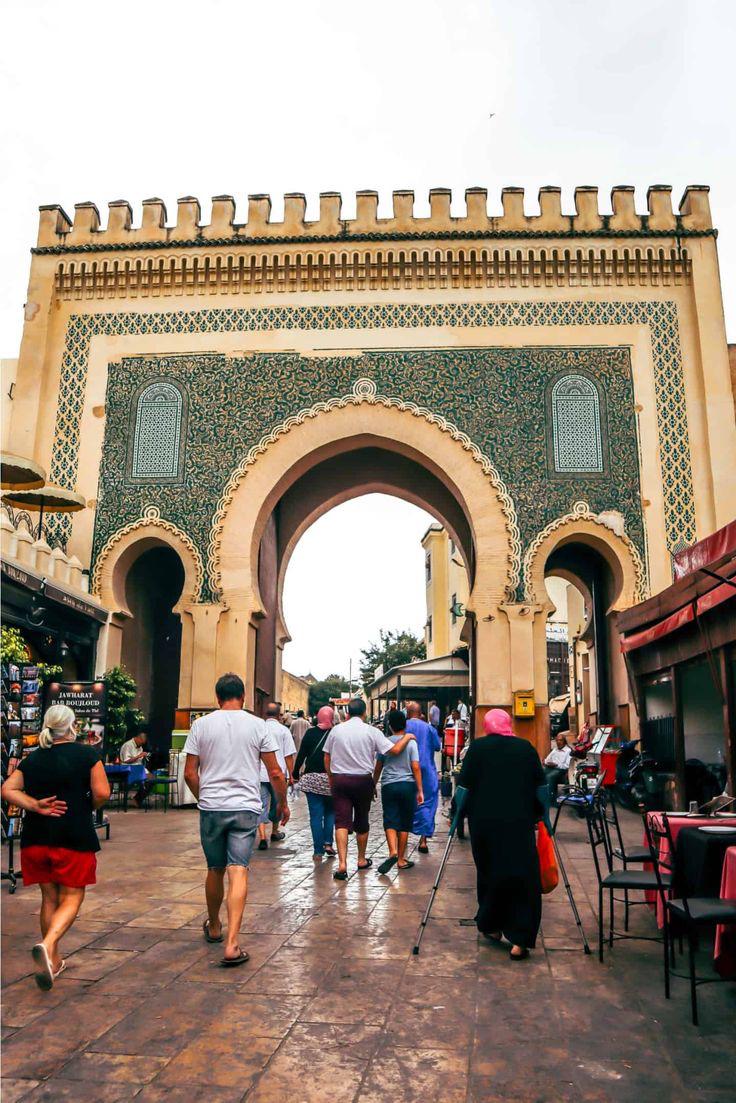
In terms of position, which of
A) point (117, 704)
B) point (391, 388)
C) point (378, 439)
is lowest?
point (117, 704)

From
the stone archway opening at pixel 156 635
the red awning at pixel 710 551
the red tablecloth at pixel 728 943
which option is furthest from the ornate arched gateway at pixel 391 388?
the red tablecloth at pixel 728 943

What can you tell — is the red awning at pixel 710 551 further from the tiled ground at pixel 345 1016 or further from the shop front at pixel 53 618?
the shop front at pixel 53 618

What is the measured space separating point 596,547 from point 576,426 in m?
2.04

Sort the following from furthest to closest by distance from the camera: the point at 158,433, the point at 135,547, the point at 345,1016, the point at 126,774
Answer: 1. the point at 158,433
2. the point at 135,547
3. the point at 126,774
4. the point at 345,1016

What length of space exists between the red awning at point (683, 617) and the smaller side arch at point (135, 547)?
6.98m

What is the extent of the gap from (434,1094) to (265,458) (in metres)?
12.5

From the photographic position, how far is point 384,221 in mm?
15609

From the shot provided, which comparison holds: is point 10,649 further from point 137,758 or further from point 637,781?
point 637,781

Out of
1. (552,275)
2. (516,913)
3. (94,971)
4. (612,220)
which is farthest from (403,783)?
(612,220)

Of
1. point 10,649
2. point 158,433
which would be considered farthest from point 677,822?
point 158,433

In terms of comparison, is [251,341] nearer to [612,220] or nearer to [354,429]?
[354,429]

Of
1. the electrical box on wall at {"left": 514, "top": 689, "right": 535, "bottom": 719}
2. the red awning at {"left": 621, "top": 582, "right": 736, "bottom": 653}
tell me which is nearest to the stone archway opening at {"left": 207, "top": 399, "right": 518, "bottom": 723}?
the electrical box on wall at {"left": 514, "top": 689, "right": 535, "bottom": 719}

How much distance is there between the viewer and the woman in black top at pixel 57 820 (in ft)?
14.3

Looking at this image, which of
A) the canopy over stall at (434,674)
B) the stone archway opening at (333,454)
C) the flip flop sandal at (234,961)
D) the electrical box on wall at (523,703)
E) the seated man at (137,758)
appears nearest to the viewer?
the flip flop sandal at (234,961)
